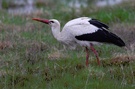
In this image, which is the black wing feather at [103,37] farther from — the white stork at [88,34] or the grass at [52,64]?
the grass at [52,64]

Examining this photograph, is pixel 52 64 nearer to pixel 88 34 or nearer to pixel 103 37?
pixel 88 34

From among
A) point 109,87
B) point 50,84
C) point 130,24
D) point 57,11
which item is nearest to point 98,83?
point 109,87

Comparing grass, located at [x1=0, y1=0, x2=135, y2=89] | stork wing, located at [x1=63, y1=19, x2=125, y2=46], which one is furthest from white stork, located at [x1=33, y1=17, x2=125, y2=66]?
grass, located at [x1=0, y1=0, x2=135, y2=89]

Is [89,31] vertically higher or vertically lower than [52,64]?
higher

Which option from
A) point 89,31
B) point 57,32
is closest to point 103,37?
point 89,31

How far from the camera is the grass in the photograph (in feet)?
23.4

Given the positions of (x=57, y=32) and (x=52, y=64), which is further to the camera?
(x=57, y=32)

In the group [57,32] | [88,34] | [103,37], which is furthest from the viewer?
[57,32]

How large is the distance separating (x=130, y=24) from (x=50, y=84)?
4532 mm

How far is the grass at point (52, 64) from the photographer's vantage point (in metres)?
7.13

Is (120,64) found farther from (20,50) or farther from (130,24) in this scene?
(130,24)

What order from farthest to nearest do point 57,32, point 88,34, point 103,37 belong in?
point 57,32
point 88,34
point 103,37

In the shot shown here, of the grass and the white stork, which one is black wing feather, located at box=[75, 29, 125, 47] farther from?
the grass

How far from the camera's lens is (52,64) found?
316 inches
